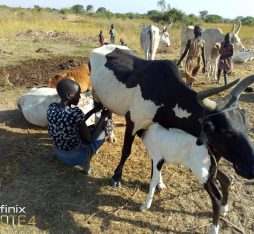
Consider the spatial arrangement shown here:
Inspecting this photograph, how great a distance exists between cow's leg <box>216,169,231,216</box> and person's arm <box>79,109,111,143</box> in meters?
1.56

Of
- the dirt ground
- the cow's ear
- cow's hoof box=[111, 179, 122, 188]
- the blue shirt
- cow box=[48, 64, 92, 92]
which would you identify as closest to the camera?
the cow's ear

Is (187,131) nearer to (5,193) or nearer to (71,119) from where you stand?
(71,119)

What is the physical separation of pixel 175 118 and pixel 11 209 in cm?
208

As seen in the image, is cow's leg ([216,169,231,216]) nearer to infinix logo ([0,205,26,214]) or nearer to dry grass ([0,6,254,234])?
dry grass ([0,6,254,234])

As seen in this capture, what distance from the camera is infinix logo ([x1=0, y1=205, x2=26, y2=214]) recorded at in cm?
438

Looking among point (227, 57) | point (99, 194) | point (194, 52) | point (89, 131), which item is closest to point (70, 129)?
point (89, 131)

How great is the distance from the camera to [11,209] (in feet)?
14.5

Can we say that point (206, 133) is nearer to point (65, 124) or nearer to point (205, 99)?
point (205, 99)

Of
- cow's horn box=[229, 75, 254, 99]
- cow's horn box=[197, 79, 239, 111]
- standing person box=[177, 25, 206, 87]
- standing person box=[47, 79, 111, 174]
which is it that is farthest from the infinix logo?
standing person box=[177, 25, 206, 87]

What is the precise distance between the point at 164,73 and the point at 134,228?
1707mm

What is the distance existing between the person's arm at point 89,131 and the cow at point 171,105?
161 mm

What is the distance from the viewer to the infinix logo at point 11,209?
4.38 meters

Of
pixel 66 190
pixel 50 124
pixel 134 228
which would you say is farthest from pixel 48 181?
pixel 134 228

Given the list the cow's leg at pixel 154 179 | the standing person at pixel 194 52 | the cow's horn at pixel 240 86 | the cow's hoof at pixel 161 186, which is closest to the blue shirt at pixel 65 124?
the cow's leg at pixel 154 179
